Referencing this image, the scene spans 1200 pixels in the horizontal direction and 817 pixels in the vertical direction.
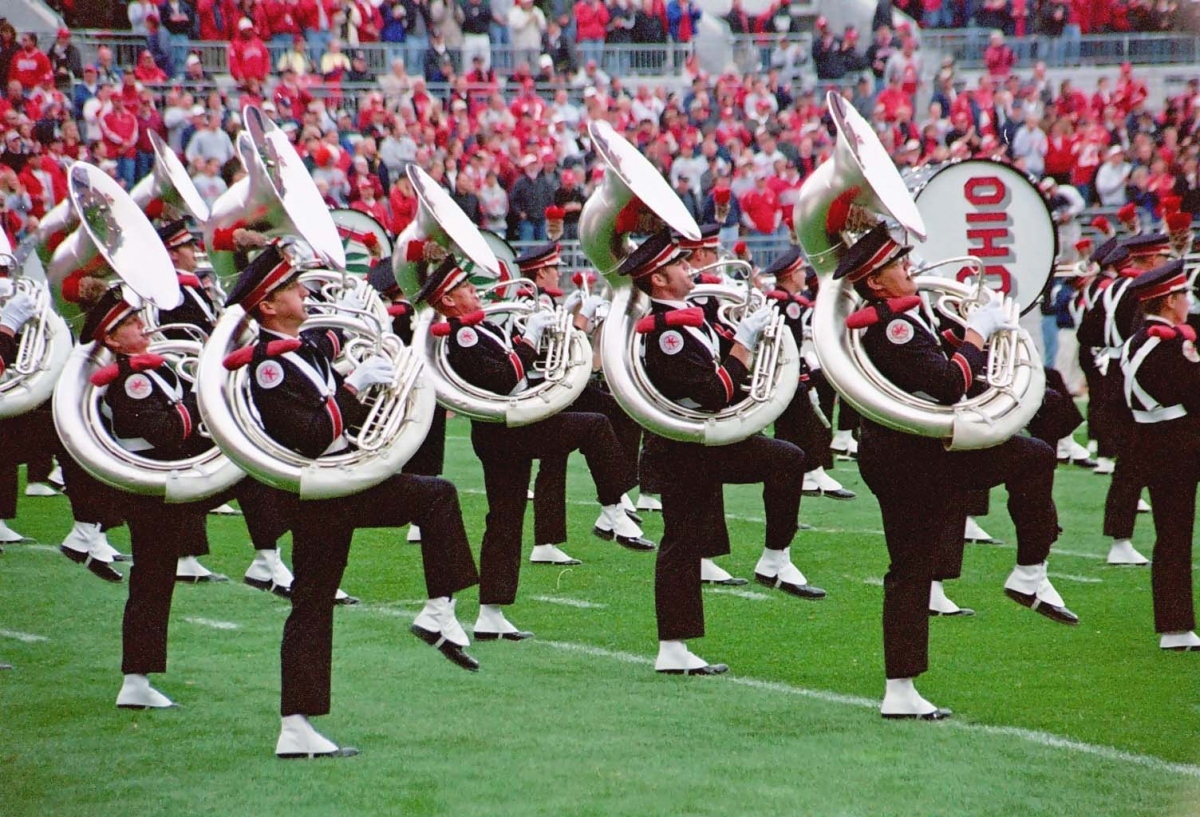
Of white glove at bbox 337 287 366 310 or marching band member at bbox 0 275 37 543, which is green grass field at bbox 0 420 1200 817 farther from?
white glove at bbox 337 287 366 310

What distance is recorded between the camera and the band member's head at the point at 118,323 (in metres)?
6.49

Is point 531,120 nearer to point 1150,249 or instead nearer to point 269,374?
point 1150,249

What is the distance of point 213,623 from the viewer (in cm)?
785

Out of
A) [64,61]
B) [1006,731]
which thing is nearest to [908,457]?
[1006,731]

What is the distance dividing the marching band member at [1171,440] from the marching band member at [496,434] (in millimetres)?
2473

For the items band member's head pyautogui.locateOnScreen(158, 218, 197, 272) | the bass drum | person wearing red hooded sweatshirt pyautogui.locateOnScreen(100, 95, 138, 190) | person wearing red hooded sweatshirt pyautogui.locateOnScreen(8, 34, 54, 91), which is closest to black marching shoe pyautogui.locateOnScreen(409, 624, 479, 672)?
band member's head pyautogui.locateOnScreen(158, 218, 197, 272)

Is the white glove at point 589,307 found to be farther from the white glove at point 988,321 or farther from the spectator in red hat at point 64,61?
the spectator in red hat at point 64,61

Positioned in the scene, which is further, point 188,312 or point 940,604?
point 188,312

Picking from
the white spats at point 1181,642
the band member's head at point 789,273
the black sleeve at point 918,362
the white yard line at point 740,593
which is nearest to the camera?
the black sleeve at point 918,362

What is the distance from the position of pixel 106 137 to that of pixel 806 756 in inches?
512

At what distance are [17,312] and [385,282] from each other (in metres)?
2.25

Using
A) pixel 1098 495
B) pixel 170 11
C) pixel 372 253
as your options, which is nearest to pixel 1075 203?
pixel 1098 495

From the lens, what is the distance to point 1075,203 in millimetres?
17406

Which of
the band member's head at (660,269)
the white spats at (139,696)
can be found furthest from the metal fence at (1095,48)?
the white spats at (139,696)
